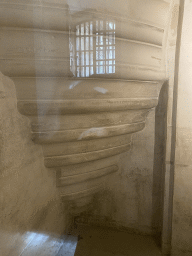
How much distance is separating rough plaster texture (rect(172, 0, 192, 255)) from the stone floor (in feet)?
0.80

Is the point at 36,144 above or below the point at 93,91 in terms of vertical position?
below

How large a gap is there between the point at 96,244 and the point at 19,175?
1.01 metres

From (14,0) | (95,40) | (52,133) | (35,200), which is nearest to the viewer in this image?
(14,0)

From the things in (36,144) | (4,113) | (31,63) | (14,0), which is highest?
(14,0)

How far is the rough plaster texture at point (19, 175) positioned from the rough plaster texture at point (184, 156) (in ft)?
2.88

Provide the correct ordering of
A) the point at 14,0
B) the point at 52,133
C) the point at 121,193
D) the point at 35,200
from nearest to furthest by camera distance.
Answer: the point at 14,0 → the point at 52,133 → the point at 35,200 → the point at 121,193

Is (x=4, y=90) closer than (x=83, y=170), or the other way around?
(x=4, y=90)

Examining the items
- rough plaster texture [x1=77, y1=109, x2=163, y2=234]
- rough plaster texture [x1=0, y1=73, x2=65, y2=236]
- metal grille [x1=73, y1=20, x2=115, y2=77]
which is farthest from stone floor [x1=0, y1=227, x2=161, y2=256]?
metal grille [x1=73, y1=20, x2=115, y2=77]

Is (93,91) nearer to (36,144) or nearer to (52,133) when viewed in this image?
(52,133)

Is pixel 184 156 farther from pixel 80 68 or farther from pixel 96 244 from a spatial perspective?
pixel 80 68

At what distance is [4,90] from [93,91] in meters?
0.36

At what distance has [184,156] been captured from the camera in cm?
156

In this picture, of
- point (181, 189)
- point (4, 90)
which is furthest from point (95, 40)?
point (181, 189)

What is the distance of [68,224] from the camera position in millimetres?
1819
